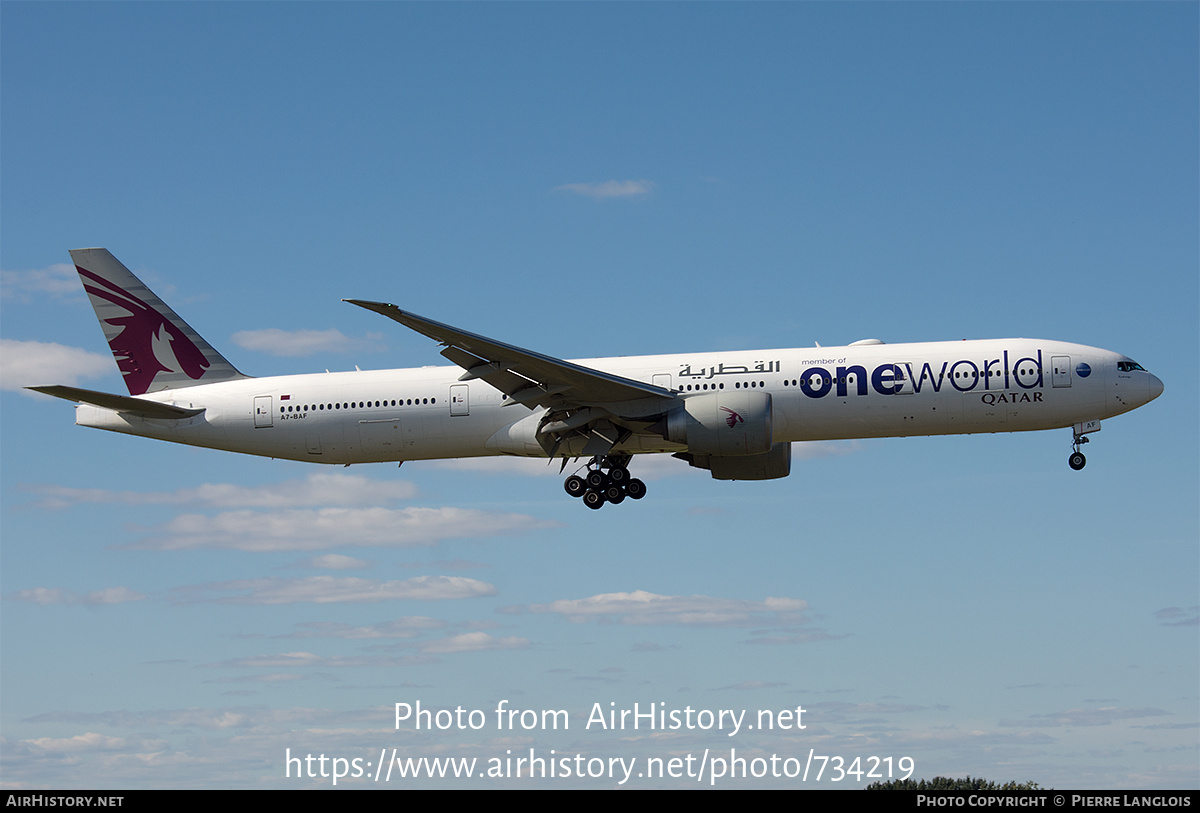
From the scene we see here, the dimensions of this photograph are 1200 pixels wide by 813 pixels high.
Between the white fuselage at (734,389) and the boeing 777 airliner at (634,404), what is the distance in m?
0.04

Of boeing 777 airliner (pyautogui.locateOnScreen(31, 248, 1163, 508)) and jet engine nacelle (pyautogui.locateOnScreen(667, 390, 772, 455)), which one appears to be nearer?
jet engine nacelle (pyautogui.locateOnScreen(667, 390, 772, 455))

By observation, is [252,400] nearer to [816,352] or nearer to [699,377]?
[699,377]

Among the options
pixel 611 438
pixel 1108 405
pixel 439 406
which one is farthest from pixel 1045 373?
pixel 439 406

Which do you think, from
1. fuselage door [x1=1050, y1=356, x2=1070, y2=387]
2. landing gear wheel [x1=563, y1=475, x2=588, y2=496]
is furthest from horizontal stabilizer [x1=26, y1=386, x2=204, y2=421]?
fuselage door [x1=1050, y1=356, x2=1070, y2=387]

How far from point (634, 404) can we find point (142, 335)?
1645 cm

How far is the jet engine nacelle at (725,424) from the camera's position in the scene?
1228 inches

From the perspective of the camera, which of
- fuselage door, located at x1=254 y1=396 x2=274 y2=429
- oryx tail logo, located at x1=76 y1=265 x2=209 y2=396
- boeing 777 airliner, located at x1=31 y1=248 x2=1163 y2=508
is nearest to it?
boeing 777 airliner, located at x1=31 y1=248 x2=1163 y2=508

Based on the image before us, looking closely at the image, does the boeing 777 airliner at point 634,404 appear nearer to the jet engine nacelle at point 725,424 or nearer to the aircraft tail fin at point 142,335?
the jet engine nacelle at point 725,424

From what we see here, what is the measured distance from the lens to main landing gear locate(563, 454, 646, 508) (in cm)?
3397

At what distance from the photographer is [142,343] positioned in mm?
38125

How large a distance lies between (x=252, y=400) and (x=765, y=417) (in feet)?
48.8

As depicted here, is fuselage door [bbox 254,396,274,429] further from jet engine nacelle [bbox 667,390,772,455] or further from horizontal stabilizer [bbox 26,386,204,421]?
jet engine nacelle [bbox 667,390,772,455]

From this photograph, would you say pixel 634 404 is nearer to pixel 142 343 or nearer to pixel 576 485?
pixel 576 485

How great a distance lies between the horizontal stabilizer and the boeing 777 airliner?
0.05 m
